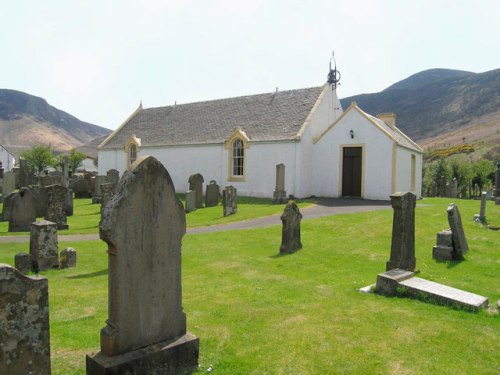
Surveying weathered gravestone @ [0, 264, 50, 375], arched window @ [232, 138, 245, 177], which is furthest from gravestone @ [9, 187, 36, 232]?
arched window @ [232, 138, 245, 177]

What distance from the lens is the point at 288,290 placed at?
7.61m

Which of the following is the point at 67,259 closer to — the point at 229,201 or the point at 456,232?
the point at 456,232

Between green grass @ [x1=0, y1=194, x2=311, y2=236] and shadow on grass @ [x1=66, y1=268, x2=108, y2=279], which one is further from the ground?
green grass @ [x1=0, y1=194, x2=311, y2=236]

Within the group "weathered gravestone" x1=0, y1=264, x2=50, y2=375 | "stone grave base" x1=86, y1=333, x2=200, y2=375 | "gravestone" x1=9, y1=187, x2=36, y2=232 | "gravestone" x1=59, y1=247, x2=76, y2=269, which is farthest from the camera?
"gravestone" x1=9, y1=187, x2=36, y2=232

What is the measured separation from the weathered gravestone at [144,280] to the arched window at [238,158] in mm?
24833

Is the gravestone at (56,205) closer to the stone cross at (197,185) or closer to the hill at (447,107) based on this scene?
the stone cross at (197,185)

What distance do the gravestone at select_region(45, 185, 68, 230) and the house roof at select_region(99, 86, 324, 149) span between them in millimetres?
14644

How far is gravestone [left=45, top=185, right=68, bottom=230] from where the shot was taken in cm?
1583

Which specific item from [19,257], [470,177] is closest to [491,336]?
[19,257]

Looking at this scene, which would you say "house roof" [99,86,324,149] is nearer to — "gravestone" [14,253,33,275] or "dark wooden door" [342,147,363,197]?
"dark wooden door" [342,147,363,197]

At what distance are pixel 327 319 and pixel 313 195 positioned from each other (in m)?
21.8

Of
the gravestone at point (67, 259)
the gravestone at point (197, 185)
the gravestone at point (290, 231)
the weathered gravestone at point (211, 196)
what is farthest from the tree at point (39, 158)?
the gravestone at point (290, 231)

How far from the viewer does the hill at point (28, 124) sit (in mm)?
167750

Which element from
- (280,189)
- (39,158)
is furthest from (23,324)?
(39,158)
